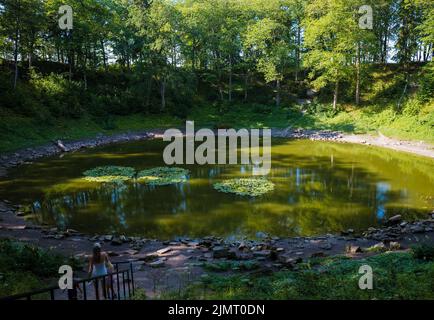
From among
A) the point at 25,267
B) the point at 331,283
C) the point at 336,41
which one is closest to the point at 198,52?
the point at 336,41

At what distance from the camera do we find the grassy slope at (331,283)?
25.7 feet

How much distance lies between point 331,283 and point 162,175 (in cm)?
1679

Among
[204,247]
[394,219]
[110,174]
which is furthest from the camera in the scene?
[110,174]

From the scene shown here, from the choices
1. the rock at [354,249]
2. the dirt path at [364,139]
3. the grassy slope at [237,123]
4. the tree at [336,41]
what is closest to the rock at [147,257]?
the rock at [354,249]

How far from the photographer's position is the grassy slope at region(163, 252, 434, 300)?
7.85m

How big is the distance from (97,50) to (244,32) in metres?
21.6

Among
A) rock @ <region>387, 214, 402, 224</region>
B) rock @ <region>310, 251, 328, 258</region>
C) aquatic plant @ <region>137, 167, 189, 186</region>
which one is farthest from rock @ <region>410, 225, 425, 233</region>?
aquatic plant @ <region>137, 167, 189, 186</region>

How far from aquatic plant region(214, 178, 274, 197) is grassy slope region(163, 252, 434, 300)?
9.59 metres

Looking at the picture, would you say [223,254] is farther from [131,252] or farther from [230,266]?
[131,252]

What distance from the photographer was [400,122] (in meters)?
36.1

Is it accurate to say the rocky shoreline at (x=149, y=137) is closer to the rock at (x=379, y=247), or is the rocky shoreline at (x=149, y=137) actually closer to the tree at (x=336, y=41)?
the tree at (x=336, y=41)

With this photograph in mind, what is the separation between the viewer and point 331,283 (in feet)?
28.1

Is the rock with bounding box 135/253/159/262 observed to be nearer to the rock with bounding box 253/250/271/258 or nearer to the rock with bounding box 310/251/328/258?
the rock with bounding box 253/250/271/258
